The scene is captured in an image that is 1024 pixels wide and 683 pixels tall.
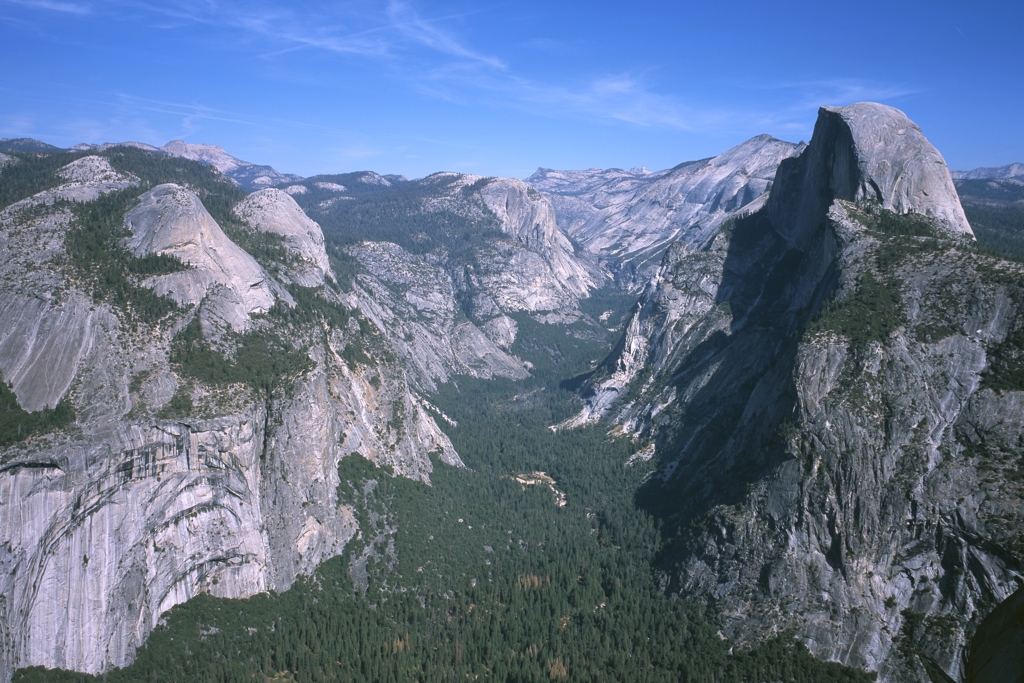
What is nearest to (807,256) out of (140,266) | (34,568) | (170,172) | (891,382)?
(891,382)

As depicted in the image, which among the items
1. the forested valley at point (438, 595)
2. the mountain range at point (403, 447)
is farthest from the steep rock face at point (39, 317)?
the forested valley at point (438, 595)

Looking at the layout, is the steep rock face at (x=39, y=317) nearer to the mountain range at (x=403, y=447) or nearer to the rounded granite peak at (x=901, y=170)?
the mountain range at (x=403, y=447)

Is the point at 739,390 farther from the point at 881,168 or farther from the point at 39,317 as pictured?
the point at 39,317

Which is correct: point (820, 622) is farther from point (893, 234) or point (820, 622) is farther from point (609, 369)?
point (609, 369)

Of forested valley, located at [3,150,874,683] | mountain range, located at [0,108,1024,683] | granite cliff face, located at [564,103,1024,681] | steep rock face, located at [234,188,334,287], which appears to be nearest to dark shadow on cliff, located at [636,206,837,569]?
granite cliff face, located at [564,103,1024,681]

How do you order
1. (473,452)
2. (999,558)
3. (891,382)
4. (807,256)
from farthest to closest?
(473,452) < (807,256) < (891,382) < (999,558)

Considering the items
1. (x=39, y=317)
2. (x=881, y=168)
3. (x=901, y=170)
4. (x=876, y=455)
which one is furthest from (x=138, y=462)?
(x=901, y=170)

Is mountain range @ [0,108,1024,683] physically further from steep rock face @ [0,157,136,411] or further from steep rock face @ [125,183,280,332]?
steep rock face @ [125,183,280,332]
